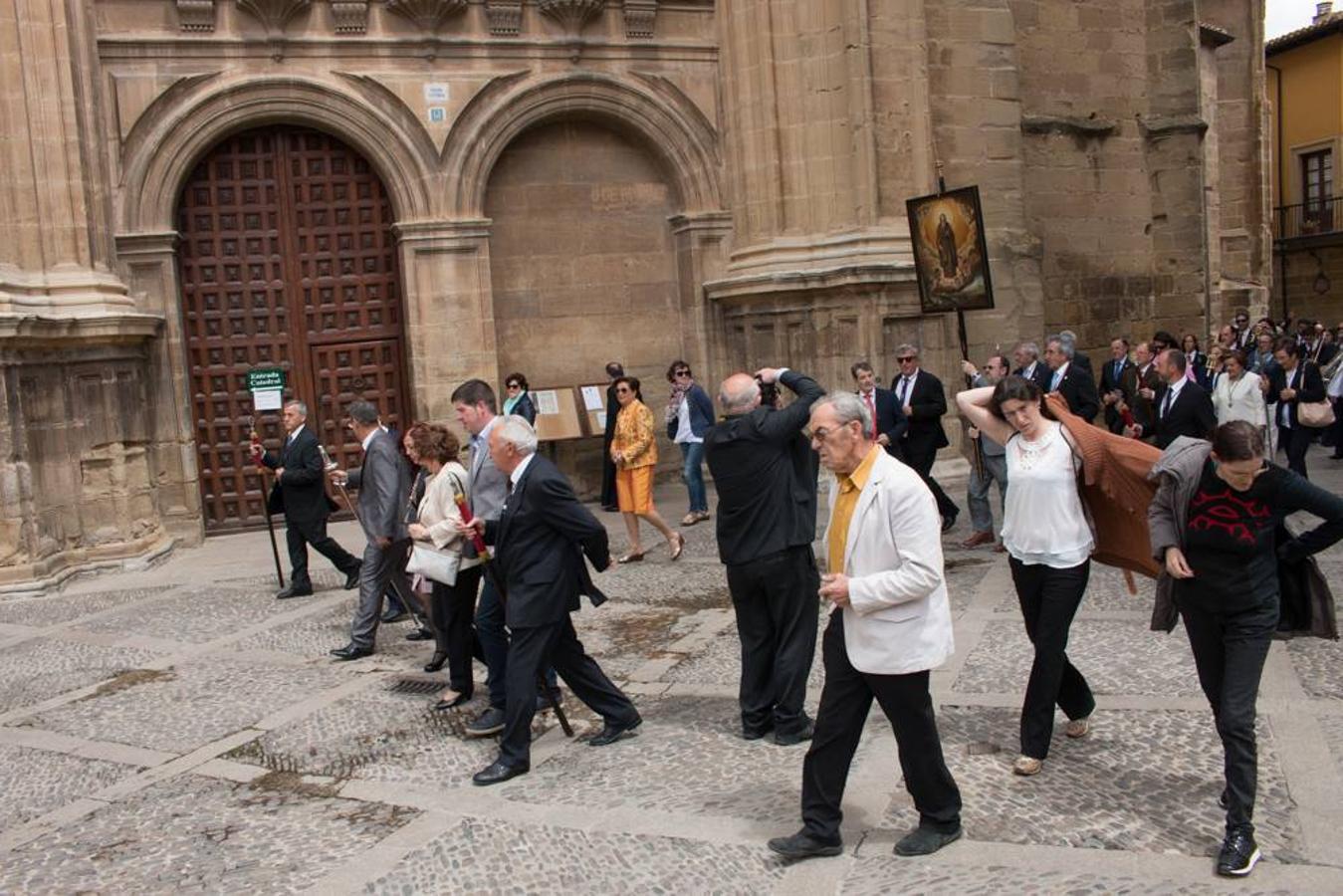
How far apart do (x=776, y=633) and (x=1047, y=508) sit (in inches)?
59.0

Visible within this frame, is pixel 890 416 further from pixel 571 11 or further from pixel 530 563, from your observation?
pixel 571 11

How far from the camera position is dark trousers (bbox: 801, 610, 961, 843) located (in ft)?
14.5

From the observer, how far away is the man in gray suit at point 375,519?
7797mm

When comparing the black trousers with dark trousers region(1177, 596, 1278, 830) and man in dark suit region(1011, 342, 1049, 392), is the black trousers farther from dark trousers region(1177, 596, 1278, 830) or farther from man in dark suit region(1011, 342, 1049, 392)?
dark trousers region(1177, 596, 1278, 830)

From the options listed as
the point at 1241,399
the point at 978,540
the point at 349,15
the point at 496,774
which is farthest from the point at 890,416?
the point at 349,15

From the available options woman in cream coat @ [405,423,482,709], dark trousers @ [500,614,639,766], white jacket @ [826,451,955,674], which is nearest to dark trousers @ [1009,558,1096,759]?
white jacket @ [826,451,955,674]

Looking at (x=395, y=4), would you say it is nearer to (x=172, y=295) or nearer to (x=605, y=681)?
(x=172, y=295)

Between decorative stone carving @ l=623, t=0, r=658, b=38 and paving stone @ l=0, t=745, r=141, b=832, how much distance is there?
10272 mm

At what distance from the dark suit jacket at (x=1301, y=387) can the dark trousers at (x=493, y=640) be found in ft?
28.6

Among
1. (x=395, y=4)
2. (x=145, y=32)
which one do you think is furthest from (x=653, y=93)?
(x=145, y=32)

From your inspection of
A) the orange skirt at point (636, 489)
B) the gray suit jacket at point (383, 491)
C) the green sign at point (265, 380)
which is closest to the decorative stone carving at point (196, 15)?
the green sign at point (265, 380)

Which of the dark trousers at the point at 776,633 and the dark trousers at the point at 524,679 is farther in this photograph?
the dark trousers at the point at 776,633

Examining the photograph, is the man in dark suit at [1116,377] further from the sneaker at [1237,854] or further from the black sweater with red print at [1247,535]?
the sneaker at [1237,854]

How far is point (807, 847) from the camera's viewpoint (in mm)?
4590
